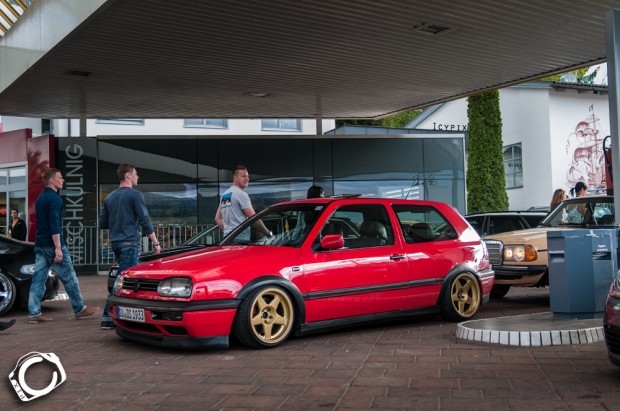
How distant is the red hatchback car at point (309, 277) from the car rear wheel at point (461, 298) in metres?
0.01

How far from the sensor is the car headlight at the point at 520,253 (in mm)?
9367

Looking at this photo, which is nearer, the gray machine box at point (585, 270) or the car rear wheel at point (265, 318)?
the car rear wheel at point (265, 318)

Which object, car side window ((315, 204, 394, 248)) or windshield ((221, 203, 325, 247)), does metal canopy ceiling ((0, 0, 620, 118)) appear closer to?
windshield ((221, 203, 325, 247))

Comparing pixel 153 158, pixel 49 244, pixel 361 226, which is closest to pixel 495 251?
pixel 361 226

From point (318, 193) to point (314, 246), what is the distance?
3.18m

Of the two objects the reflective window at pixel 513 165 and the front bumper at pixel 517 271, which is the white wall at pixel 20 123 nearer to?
the reflective window at pixel 513 165

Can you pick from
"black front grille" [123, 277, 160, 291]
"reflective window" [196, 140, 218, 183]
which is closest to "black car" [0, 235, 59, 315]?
"black front grille" [123, 277, 160, 291]

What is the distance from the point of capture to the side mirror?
7.06 m

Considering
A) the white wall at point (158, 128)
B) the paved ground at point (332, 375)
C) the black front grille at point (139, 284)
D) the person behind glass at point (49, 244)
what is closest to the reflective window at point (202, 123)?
the white wall at point (158, 128)

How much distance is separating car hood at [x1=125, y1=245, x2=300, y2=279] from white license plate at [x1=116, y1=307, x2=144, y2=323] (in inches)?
13.3

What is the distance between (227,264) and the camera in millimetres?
6582

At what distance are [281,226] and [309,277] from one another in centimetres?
91

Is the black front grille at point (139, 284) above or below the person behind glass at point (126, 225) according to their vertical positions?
below

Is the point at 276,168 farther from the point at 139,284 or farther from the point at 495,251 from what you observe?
the point at 139,284
